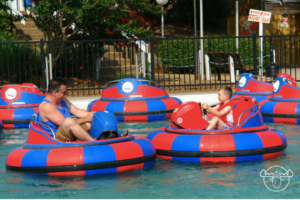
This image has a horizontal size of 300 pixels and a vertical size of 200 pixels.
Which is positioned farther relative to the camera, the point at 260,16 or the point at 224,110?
the point at 260,16

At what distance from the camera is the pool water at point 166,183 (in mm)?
5055

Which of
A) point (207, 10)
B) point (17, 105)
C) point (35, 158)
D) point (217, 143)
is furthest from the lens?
point (207, 10)

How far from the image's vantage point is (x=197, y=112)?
275 inches

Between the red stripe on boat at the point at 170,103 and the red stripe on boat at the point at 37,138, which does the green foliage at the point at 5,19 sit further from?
the red stripe on boat at the point at 37,138

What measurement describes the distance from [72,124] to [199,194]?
6.51 ft

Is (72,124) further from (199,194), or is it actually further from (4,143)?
(4,143)

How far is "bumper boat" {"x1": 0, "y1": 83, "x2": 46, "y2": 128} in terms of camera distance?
1009cm

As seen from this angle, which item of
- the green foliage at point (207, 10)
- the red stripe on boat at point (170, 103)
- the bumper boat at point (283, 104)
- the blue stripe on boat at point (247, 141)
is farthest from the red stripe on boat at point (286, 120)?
the green foliage at point (207, 10)

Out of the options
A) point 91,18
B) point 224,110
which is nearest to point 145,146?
point 224,110

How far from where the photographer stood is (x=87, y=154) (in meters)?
5.82

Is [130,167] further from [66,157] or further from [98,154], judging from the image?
[66,157]

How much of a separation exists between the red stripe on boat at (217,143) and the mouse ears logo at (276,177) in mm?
643

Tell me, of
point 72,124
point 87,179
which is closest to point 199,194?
point 87,179

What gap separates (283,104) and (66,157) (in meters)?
5.78
